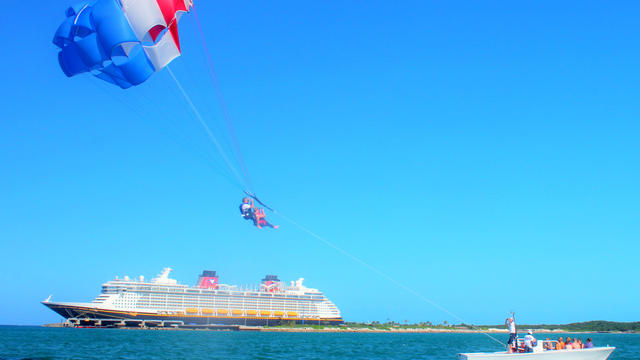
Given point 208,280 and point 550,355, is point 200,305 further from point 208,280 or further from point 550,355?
point 550,355

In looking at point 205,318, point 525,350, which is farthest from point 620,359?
point 205,318

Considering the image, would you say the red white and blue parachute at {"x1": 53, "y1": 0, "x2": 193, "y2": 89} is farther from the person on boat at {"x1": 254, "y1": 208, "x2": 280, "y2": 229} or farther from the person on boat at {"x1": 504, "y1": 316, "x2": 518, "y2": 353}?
the person on boat at {"x1": 504, "y1": 316, "x2": 518, "y2": 353}

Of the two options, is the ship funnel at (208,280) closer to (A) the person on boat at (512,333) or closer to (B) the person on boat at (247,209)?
(B) the person on boat at (247,209)

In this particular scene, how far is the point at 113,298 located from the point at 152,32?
8469 cm

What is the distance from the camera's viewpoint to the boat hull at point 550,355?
17.6 m

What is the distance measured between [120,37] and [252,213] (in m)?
11.4

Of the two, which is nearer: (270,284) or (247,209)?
(247,209)

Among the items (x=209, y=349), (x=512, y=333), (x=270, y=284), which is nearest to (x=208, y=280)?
(x=270, y=284)

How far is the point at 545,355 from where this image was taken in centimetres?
1803

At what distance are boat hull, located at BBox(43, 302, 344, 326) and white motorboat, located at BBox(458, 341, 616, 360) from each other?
76432 mm

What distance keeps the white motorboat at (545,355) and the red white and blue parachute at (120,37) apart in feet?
47.6

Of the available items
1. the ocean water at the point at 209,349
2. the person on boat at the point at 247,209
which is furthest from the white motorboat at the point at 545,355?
the person on boat at the point at 247,209

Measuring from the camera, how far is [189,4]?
42.9 feet

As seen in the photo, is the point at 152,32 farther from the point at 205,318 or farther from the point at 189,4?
the point at 205,318
